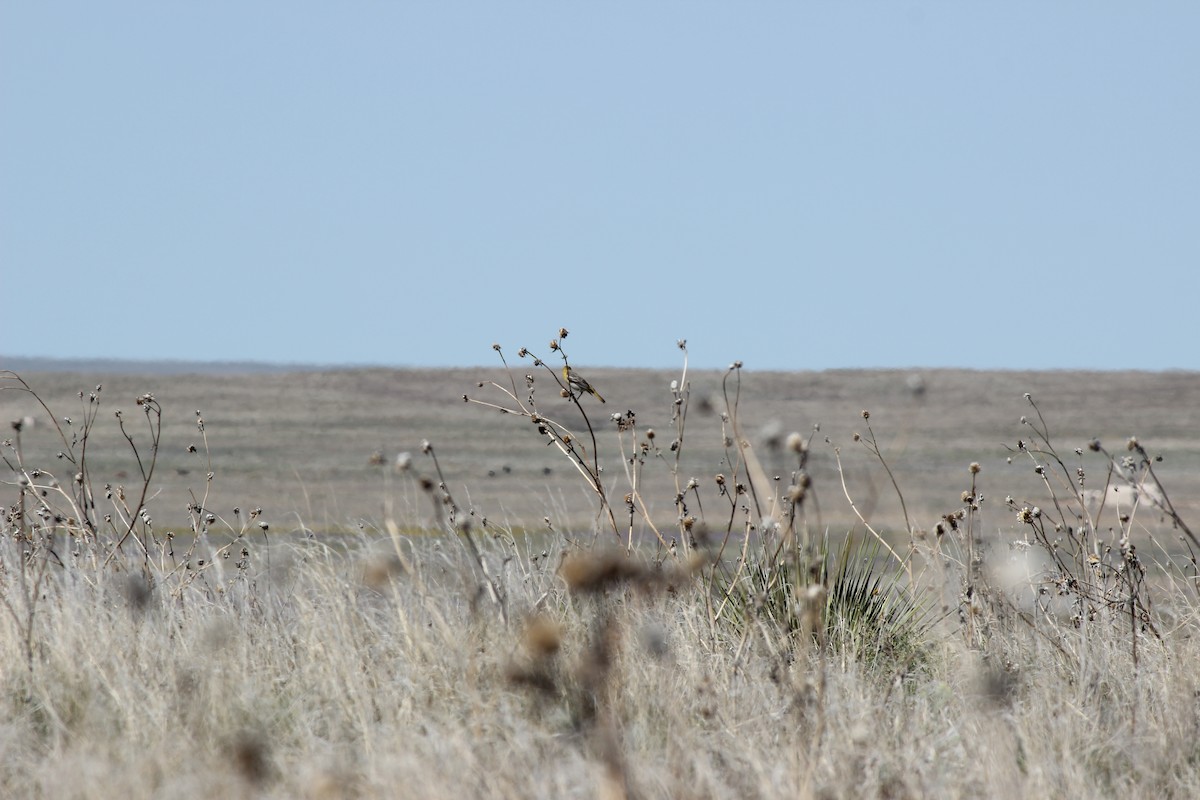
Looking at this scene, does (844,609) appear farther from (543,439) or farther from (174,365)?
(174,365)

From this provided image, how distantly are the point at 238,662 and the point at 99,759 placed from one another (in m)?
1.00

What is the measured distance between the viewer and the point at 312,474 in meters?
23.6

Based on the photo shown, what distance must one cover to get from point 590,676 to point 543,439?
23515 millimetres

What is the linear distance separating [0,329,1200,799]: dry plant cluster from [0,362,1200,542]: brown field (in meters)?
10.5

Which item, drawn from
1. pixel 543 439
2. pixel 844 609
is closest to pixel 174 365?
pixel 543 439

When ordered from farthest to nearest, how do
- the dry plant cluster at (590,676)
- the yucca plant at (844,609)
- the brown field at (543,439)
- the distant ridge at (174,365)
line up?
the distant ridge at (174,365) < the brown field at (543,439) < the yucca plant at (844,609) < the dry plant cluster at (590,676)

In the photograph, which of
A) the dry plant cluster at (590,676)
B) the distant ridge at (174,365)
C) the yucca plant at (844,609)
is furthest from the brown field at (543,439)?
the distant ridge at (174,365)

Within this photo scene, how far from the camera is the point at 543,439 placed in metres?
27.0

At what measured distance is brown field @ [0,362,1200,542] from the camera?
66.4ft

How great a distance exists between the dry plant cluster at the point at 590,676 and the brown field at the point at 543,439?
414 inches

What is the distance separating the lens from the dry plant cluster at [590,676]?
11.5ft

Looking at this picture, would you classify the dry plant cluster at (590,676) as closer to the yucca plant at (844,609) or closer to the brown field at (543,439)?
the yucca plant at (844,609)

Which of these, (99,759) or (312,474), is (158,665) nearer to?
(99,759)

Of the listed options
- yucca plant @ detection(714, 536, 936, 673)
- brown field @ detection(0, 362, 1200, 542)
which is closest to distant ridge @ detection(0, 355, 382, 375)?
brown field @ detection(0, 362, 1200, 542)
